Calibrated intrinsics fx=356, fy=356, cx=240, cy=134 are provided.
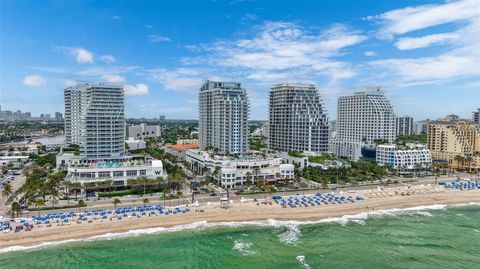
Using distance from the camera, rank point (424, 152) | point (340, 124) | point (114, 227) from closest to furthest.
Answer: point (114, 227)
point (424, 152)
point (340, 124)

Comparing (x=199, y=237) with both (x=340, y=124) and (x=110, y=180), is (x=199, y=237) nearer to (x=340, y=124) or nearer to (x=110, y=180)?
(x=110, y=180)

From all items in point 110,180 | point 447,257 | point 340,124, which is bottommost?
point 447,257

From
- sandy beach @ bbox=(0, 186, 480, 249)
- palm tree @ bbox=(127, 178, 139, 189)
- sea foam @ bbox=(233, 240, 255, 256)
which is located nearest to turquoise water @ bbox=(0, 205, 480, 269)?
sea foam @ bbox=(233, 240, 255, 256)

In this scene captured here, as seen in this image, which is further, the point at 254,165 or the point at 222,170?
the point at 254,165

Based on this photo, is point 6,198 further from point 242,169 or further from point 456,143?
point 456,143

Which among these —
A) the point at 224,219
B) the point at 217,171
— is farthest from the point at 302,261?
the point at 217,171

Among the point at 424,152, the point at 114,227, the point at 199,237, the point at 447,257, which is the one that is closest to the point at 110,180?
the point at 114,227

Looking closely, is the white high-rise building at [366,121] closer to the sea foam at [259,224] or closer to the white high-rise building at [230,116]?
the white high-rise building at [230,116]
